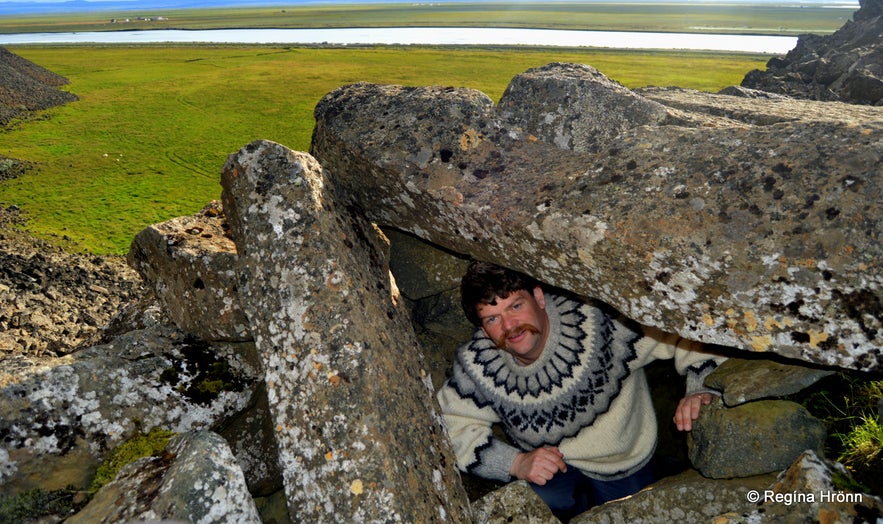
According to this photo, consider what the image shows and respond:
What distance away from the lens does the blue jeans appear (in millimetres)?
5648

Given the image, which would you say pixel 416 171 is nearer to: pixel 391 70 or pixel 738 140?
pixel 738 140

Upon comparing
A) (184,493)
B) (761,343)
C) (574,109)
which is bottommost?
(184,493)

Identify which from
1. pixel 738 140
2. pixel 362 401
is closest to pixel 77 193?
pixel 362 401

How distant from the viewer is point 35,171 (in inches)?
923

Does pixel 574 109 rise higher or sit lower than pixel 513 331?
higher

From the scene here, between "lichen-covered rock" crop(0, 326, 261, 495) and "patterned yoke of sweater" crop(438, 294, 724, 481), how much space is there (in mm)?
2308

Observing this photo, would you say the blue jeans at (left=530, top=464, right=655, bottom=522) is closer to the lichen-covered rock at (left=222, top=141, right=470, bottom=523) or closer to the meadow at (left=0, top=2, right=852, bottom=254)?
the lichen-covered rock at (left=222, top=141, right=470, bottom=523)

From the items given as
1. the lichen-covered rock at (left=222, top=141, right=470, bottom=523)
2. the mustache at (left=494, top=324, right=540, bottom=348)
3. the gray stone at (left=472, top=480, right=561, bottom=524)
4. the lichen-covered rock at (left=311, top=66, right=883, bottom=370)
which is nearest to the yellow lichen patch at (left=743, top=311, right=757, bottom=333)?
the lichen-covered rock at (left=311, top=66, right=883, bottom=370)

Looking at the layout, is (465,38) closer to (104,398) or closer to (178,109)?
(178,109)

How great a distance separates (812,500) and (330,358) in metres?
3.56

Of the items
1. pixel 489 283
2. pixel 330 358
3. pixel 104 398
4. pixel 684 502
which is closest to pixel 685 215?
pixel 489 283

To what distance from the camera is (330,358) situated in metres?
4.45

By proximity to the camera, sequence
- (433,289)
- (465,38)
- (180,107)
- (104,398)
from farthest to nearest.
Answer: (465,38) < (180,107) < (433,289) < (104,398)

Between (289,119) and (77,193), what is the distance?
54.4ft
